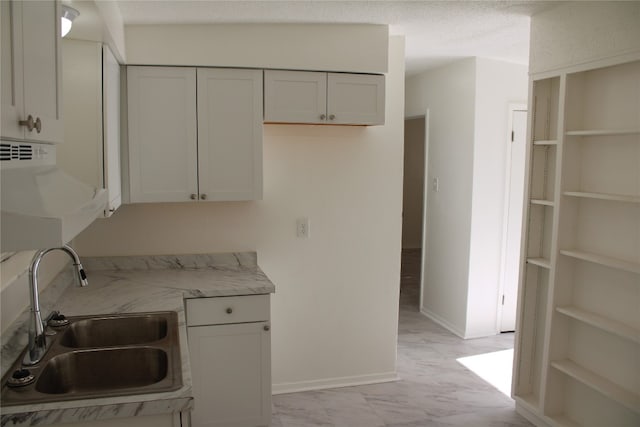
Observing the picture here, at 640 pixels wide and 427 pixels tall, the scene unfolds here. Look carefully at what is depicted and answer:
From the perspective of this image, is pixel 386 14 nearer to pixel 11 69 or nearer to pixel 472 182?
pixel 472 182

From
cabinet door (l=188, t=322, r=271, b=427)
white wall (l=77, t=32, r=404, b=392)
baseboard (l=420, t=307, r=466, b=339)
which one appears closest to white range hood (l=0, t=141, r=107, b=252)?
cabinet door (l=188, t=322, r=271, b=427)

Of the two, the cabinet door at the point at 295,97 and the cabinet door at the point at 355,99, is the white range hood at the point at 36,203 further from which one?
the cabinet door at the point at 355,99

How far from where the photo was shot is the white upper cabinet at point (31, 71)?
1.26m

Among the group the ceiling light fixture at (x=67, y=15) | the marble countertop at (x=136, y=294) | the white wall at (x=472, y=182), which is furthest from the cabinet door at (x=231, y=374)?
the white wall at (x=472, y=182)

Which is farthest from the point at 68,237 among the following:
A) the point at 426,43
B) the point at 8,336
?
the point at 426,43

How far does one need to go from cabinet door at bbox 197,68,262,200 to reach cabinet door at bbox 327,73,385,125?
1.46ft

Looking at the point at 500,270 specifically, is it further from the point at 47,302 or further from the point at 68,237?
the point at 68,237

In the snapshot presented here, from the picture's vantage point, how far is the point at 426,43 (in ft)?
13.1

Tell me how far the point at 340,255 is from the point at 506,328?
2.05 metres

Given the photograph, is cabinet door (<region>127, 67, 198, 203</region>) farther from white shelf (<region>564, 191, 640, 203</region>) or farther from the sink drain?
white shelf (<region>564, 191, 640, 203</region>)

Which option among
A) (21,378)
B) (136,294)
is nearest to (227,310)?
(136,294)

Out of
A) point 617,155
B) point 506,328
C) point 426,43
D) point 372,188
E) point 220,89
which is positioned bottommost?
point 506,328

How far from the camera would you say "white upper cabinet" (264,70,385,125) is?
3.31m

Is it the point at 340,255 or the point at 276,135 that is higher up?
the point at 276,135
